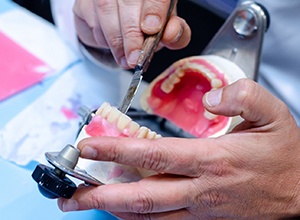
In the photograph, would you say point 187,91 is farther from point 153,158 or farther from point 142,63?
point 153,158

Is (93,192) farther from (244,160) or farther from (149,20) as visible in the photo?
(149,20)

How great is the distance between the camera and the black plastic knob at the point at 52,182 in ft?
1.76

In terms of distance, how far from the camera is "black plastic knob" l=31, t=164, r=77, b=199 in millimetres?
537

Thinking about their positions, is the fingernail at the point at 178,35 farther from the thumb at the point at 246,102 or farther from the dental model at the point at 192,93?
the thumb at the point at 246,102

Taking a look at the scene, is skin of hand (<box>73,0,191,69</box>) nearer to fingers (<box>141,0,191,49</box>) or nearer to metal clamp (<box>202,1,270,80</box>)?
fingers (<box>141,0,191,49</box>)

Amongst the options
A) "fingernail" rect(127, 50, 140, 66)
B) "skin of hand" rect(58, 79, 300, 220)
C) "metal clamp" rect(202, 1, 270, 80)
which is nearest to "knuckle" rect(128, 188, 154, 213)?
"skin of hand" rect(58, 79, 300, 220)

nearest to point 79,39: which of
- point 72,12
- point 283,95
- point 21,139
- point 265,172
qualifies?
point 72,12

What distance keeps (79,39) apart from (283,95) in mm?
425

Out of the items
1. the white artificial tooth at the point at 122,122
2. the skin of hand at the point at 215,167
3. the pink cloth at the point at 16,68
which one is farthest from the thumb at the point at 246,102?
the pink cloth at the point at 16,68

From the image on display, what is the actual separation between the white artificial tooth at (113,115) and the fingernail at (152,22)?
183 millimetres

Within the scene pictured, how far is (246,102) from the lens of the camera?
1.92 ft

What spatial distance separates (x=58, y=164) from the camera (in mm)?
532

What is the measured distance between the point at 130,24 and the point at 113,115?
0.65 ft

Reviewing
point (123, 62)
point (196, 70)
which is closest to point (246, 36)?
point (196, 70)
